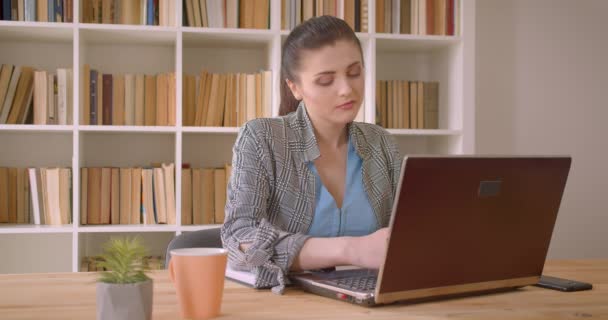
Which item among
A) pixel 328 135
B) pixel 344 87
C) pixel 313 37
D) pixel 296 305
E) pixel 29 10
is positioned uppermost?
pixel 29 10

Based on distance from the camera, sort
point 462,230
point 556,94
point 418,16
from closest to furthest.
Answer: point 462,230, point 418,16, point 556,94

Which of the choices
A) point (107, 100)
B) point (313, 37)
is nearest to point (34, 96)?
point (107, 100)

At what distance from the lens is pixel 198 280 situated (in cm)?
95

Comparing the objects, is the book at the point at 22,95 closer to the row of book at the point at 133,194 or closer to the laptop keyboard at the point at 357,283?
the row of book at the point at 133,194

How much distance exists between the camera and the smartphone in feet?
3.96

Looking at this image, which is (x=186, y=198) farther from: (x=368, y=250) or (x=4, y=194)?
(x=368, y=250)

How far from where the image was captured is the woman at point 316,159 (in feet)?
5.01

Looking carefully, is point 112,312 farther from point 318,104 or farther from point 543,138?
point 543,138

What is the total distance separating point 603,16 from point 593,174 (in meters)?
0.83

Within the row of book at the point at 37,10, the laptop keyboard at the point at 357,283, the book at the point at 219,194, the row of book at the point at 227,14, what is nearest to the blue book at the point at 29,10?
the row of book at the point at 37,10

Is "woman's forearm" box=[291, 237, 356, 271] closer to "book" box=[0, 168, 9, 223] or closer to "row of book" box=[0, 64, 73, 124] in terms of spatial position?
"row of book" box=[0, 64, 73, 124]

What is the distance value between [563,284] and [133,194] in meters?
2.13

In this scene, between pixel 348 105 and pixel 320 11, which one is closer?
pixel 348 105

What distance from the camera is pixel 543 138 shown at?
3.61 m
